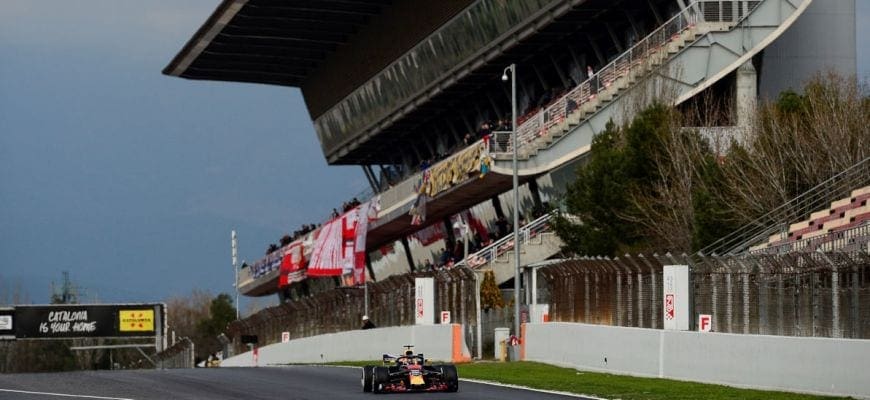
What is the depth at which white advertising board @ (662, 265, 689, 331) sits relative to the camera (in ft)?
115

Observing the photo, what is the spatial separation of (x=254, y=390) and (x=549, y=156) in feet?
127

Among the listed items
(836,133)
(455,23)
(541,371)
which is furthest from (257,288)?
(541,371)

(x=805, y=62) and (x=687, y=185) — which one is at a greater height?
(x=805, y=62)

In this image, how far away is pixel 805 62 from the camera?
69125 mm

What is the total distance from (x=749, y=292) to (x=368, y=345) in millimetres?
27034

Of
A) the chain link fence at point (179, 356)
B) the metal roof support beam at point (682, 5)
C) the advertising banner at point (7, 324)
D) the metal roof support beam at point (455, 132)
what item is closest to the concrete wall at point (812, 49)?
the metal roof support beam at point (682, 5)

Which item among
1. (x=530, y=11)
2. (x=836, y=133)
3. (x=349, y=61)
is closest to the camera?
(x=836, y=133)

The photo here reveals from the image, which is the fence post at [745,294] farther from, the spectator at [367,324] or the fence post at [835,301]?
the spectator at [367,324]

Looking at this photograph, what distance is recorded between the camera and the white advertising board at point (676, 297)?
115ft

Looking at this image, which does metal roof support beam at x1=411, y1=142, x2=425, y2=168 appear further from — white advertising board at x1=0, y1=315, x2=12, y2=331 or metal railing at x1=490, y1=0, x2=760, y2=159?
metal railing at x1=490, y1=0, x2=760, y2=159

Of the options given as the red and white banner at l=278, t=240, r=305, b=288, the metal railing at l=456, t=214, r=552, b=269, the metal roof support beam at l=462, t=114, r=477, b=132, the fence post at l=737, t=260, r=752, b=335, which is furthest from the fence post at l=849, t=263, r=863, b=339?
the red and white banner at l=278, t=240, r=305, b=288

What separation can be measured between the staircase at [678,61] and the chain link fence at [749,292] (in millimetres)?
21396

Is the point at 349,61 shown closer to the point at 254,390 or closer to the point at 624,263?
the point at 624,263

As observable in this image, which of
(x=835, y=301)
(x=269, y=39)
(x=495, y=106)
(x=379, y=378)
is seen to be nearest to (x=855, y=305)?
(x=835, y=301)
